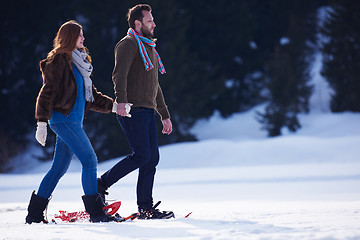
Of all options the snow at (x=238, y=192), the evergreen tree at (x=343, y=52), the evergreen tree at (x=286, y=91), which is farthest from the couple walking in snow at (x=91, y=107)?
the evergreen tree at (x=343, y=52)

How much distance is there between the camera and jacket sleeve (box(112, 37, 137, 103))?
4.02m

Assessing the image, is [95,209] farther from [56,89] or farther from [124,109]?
[56,89]

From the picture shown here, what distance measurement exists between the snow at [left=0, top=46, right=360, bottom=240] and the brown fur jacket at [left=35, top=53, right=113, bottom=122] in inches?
36.1

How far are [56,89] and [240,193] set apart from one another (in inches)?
164

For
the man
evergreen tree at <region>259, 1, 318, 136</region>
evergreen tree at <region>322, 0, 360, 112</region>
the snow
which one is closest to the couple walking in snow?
the man

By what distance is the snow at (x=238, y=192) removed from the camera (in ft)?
10.9

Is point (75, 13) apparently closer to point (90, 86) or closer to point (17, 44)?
point (17, 44)

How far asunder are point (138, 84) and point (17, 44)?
15.0 metres

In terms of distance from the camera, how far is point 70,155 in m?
3.93

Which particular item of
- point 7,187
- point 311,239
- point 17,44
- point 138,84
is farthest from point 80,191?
point 17,44

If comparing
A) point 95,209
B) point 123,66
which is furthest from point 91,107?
point 95,209

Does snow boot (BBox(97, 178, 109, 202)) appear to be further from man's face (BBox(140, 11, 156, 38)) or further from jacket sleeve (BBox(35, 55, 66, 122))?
man's face (BBox(140, 11, 156, 38))

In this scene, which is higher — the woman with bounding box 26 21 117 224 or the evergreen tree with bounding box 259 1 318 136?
the evergreen tree with bounding box 259 1 318 136

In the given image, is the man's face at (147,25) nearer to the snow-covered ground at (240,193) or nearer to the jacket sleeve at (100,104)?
the jacket sleeve at (100,104)
